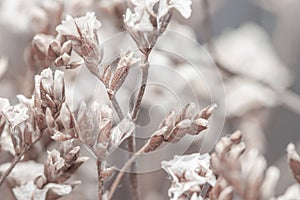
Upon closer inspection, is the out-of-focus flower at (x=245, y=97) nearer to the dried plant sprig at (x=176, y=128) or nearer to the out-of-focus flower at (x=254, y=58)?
the out-of-focus flower at (x=254, y=58)

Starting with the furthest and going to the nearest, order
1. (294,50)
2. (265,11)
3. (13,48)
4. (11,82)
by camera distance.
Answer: (265,11)
(294,50)
(13,48)
(11,82)

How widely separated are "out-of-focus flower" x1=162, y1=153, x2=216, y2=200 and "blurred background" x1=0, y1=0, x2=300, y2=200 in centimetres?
20

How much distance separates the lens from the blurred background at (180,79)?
818mm

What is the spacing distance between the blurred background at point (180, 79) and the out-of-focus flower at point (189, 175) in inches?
7.9

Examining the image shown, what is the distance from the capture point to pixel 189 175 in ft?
1.88

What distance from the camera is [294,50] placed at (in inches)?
47.9

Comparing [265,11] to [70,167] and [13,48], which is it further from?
[70,167]

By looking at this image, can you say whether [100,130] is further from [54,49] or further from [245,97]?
[245,97]

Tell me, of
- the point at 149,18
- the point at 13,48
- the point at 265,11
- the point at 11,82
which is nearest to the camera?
the point at 149,18

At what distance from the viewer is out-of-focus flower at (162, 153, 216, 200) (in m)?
0.56

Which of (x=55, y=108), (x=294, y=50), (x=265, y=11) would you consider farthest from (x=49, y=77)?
(x=265, y=11)

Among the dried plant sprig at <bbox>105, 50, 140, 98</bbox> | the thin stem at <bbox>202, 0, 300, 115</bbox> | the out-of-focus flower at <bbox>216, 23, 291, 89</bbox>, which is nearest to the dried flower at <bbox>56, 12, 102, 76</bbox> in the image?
the dried plant sprig at <bbox>105, 50, 140, 98</bbox>

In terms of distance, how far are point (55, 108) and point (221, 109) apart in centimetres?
40

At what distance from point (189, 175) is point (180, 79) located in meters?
0.37
